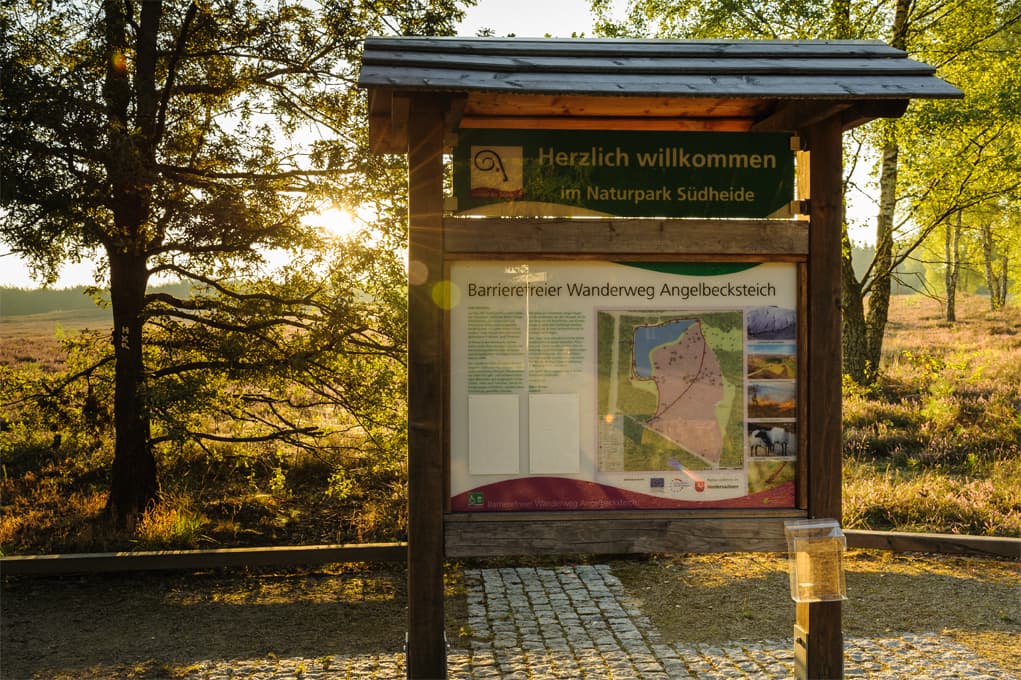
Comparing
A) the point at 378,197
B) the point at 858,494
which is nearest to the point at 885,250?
Answer: the point at 858,494

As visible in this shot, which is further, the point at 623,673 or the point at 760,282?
the point at 623,673

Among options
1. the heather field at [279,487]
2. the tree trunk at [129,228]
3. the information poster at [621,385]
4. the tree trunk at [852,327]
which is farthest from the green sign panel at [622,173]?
the tree trunk at [852,327]

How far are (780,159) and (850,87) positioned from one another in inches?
21.2

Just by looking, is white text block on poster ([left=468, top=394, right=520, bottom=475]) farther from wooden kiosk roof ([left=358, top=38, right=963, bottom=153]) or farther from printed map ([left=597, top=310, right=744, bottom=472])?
wooden kiosk roof ([left=358, top=38, right=963, bottom=153])

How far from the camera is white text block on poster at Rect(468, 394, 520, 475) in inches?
179

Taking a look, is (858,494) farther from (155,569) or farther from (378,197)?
(155,569)

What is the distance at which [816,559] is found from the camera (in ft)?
15.1

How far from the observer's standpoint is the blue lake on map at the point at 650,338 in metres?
4.65

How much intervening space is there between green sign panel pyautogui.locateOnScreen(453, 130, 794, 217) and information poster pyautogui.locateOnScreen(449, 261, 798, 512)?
0.31 m

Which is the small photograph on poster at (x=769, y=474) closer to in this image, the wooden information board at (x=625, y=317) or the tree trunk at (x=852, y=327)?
the wooden information board at (x=625, y=317)

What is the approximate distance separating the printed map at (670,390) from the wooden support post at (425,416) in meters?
0.87

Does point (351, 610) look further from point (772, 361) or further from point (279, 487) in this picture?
point (772, 361)

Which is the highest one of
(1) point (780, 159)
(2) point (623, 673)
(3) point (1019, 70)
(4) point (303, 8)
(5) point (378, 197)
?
(3) point (1019, 70)

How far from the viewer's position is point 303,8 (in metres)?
9.38
